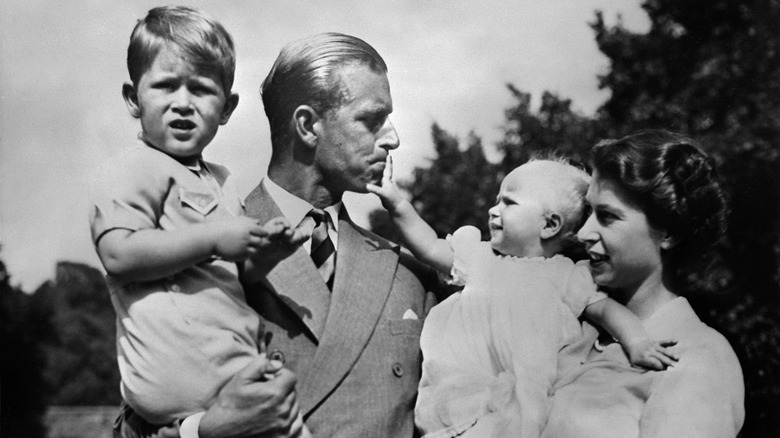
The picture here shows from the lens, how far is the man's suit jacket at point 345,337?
2.97 m

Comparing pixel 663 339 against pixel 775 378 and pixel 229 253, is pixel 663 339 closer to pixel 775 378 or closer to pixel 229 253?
pixel 229 253

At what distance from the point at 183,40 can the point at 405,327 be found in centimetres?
110

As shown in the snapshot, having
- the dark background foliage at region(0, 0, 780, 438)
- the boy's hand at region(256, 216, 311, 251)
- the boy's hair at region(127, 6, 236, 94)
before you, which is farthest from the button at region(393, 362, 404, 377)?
the dark background foliage at region(0, 0, 780, 438)

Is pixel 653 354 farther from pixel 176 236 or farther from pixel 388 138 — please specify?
pixel 176 236

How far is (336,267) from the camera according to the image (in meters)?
3.16

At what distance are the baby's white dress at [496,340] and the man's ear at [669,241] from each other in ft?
0.81

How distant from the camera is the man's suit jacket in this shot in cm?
297

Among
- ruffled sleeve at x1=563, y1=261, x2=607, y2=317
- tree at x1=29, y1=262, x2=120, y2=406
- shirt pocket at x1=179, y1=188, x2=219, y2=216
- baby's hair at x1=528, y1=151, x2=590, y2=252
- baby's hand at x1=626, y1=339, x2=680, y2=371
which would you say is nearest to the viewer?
shirt pocket at x1=179, y1=188, x2=219, y2=216

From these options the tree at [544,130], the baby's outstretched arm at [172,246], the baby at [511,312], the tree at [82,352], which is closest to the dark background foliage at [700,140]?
the tree at [544,130]

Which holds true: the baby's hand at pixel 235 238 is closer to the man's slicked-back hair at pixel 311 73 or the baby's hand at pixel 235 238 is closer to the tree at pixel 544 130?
the man's slicked-back hair at pixel 311 73

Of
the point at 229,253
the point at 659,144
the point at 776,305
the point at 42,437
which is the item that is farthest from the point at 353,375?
the point at 42,437

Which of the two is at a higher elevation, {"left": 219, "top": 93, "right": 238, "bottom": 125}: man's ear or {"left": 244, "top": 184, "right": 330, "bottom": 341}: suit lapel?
{"left": 219, "top": 93, "right": 238, "bottom": 125}: man's ear

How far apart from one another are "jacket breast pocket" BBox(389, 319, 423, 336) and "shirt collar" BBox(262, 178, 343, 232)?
368 millimetres

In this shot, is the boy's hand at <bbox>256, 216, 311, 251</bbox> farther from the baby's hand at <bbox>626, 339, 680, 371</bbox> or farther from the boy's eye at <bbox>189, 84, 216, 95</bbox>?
the baby's hand at <bbox>626, 339, 680, 371</bbox>
